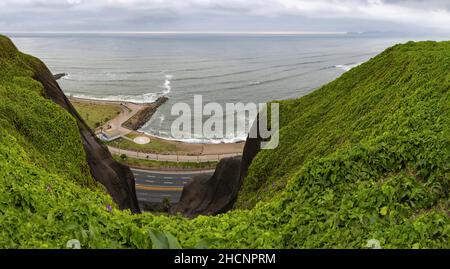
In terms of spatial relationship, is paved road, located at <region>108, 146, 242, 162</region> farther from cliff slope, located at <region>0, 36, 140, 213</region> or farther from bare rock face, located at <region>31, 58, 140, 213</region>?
cliff slope, located at <region>0, 36, 140, 213</region>

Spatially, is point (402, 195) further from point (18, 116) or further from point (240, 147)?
point (240, 147)

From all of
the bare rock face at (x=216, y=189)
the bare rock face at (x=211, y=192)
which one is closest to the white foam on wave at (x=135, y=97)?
the bare rock face at (x=211, y=192)

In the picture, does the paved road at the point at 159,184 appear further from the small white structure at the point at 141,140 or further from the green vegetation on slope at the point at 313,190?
the green vegetation on slope at the point at 313,190

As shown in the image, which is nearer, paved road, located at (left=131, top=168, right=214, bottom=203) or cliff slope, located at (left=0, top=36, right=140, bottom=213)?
cliff slope, located at (left=0, top=36, right=140, bottom=213)

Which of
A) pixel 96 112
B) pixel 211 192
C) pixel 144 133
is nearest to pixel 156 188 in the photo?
pixel 211 192

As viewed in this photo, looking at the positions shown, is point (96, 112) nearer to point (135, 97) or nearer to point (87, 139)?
point (135, 97)

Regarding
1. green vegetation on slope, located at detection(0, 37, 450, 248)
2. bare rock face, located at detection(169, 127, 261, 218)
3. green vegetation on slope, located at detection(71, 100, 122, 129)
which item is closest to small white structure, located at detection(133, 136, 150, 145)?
green vegetation on slope, located at detection(71, 100, 122, 129)
